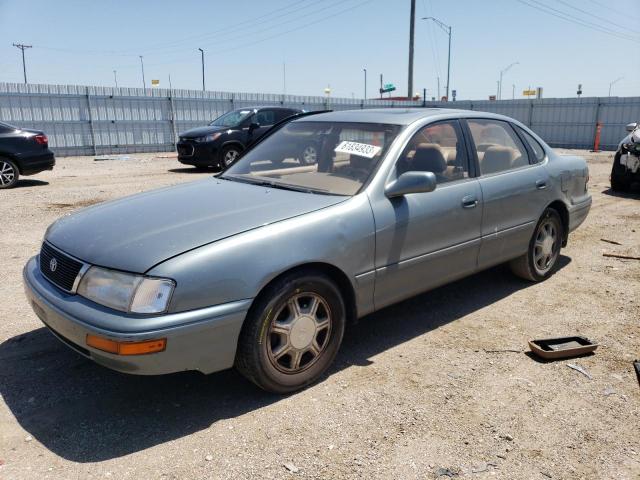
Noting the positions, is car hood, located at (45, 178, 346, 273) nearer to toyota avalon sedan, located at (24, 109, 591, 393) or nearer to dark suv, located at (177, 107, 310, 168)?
toyota avalon sedan, located at (24, 109, 591, 393)

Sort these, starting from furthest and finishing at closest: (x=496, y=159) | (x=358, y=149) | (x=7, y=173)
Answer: (x=7, y=173) → (x=496, y=159) → (x=358, y=149)

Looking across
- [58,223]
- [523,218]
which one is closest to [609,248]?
[523,218]

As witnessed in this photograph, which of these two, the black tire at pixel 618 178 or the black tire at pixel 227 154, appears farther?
the black tire at pixel 227 154

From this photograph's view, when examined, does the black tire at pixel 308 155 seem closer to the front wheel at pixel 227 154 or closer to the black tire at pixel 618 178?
the black tire at pixel 618 178

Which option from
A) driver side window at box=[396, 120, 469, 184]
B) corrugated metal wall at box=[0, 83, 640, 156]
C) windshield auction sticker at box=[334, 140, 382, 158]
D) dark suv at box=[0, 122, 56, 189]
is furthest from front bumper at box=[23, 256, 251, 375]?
corrugated metal wall at box=[0, 83, 640, 156]

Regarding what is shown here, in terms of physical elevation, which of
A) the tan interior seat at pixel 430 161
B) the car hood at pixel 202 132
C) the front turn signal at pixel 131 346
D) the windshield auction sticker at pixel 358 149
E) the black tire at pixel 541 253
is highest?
the windshield auction sticker at pixel 358 149

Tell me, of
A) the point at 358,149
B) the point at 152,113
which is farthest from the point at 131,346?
the point at 152,113

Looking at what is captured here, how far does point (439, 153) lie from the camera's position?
158 inches

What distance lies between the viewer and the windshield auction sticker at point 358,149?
371 cm

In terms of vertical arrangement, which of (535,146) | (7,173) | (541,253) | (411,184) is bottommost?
(541,253)

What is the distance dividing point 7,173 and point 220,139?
4940mm

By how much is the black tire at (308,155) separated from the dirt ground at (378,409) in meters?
1.33

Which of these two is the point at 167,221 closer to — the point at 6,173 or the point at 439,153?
the point at 439,153

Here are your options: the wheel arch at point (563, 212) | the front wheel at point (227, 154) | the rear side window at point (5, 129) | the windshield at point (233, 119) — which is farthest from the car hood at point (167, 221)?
the windshield at point (233, 119)
